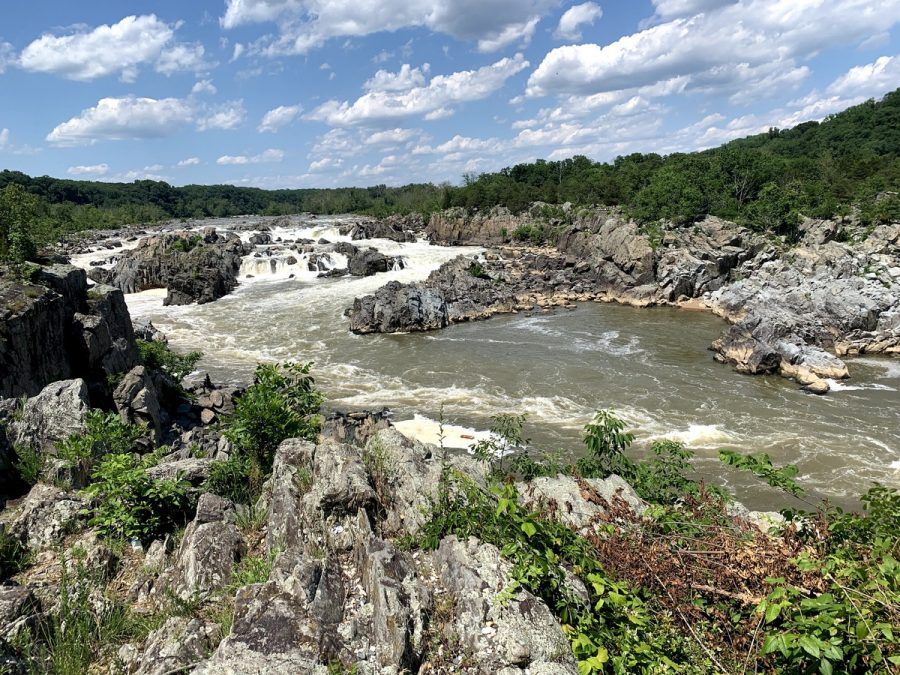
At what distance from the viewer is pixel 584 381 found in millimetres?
23203

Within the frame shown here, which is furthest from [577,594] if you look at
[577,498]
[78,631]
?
[78,631]

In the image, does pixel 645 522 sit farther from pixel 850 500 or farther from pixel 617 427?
pixel 850 500

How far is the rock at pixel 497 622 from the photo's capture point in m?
3.81

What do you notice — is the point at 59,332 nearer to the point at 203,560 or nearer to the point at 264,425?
the point at 264,425

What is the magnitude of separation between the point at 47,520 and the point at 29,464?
3273 mm

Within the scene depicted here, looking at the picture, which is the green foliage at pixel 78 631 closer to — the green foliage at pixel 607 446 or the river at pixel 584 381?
the green foliage at pixel 607 446

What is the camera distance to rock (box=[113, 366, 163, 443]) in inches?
535

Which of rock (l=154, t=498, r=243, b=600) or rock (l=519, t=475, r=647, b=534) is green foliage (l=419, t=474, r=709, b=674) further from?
rock (l=154, t=498, r=243, b=600)

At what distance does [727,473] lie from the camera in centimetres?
1500

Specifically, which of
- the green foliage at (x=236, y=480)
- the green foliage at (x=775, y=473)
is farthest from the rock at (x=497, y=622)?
the green foliage at (x=236, y=480)

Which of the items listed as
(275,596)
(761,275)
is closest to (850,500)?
(275,596)

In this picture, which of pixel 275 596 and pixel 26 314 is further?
pixel 26 314

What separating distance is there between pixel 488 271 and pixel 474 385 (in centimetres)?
2604

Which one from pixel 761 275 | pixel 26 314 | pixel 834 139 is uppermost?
pixel 834 139
